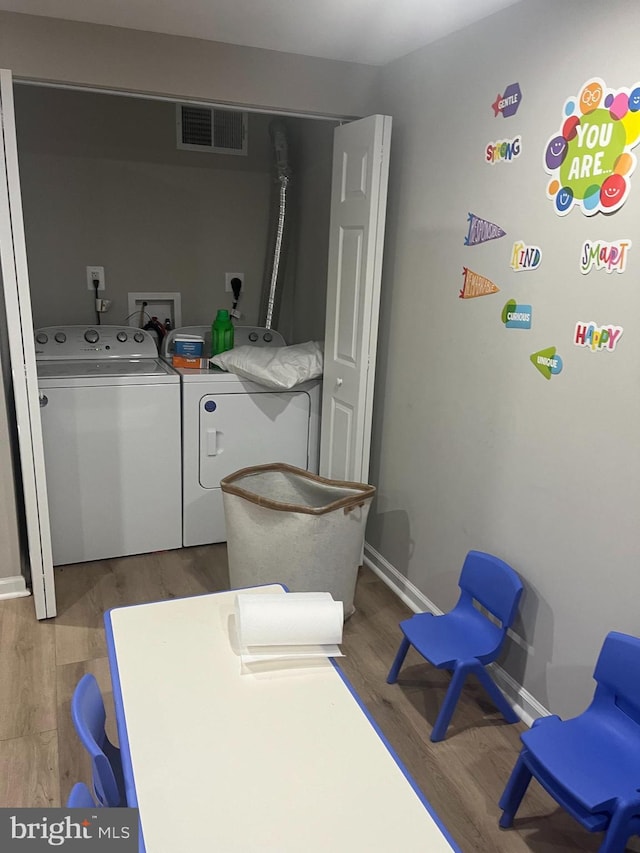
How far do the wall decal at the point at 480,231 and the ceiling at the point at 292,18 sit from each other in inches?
26.3

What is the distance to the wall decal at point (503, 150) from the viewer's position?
2.11 metres

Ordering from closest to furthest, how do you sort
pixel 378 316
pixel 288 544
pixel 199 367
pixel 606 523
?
pixel 606 523
pixel 288 544
pixel 378 316
pixel 199 367

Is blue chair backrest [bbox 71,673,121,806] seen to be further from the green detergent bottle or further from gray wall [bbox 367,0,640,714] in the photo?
the green detergent bottle

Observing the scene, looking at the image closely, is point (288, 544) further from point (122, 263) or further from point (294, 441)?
point (122, 263)

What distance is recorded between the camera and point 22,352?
2.39 metres

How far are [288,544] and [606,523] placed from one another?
1204mm

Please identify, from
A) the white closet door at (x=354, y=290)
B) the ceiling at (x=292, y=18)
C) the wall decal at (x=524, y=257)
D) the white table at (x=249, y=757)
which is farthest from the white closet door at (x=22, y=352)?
the wall decal at (x=524, y=257)

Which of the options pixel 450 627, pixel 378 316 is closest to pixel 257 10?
pixel 378 316

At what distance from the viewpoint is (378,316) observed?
2.94 meters

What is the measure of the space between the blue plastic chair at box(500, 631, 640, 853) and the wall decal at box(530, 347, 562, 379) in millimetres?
775

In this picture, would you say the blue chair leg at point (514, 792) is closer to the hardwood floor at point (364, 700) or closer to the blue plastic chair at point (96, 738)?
the hardwood floor at point (364, 700)

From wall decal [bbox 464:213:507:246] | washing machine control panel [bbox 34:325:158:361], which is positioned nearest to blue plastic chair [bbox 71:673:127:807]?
wall decal [bbox 464:213:507:246]

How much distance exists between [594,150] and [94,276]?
285cm

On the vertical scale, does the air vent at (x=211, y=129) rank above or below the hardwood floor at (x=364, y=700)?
above
